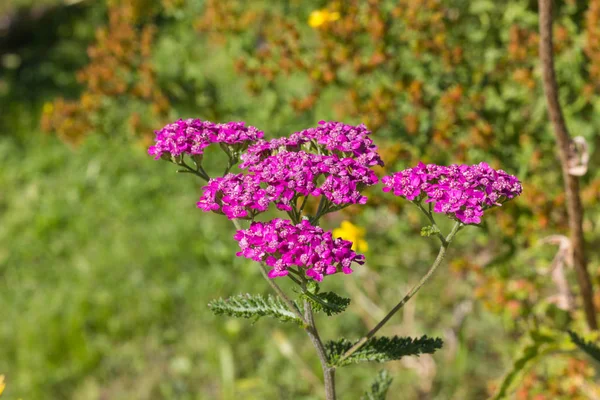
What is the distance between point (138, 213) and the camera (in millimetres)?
4320

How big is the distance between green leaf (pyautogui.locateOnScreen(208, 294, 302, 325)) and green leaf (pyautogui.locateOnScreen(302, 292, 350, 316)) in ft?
0.26

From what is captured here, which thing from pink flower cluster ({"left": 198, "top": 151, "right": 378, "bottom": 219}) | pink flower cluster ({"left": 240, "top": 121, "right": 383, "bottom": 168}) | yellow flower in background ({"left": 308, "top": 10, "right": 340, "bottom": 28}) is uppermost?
yellow flower in background ({"left": 308, "top": 10, "right": 340, "bottom": 28})

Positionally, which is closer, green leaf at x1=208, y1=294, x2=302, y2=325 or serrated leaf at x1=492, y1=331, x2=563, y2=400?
green leaf at x1=208, y1=294, x2=302, y2=325

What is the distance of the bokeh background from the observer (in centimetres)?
267

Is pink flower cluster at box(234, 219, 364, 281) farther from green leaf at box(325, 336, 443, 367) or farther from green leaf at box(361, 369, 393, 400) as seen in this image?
green leaf at box(361, 369, 393, 400)

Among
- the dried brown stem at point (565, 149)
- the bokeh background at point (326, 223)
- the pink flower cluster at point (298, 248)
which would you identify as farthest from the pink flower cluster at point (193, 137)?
the bokeh background at point (326, 223)

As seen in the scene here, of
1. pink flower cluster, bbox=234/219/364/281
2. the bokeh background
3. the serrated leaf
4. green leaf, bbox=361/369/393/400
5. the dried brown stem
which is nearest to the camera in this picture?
pink flower cluster, bbox=234/219/364/281

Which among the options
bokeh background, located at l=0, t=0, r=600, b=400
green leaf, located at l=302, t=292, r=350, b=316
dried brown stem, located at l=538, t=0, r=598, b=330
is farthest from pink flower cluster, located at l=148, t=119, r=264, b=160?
bokeh background, located at l=0, t=0, r=600, b=400

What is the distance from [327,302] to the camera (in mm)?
1268

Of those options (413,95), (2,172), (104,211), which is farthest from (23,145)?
(413,95)

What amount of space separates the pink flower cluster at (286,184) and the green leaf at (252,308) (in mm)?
194

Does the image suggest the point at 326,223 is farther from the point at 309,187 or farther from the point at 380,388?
the point at 309,187

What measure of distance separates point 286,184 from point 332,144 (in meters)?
0.16

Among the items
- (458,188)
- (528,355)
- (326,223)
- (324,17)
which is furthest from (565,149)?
(326,223)
